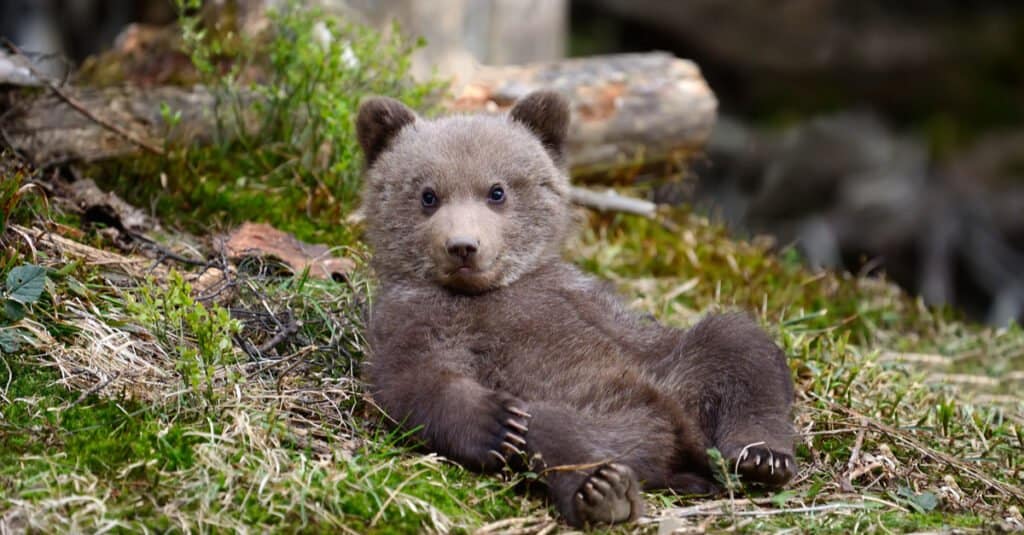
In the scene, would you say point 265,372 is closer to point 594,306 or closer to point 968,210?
point 594,306

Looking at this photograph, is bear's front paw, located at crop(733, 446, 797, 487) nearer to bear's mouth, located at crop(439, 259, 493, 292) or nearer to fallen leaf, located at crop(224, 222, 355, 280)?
bear's mouth, located at crop(439, 259, 493, 292)

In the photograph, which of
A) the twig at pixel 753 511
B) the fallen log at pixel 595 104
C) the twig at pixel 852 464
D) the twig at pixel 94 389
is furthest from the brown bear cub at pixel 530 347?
the fallen log at pixel 595 104

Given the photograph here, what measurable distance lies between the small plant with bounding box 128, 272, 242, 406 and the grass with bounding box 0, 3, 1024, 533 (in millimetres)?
12

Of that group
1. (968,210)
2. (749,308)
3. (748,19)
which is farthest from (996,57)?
(749,308)

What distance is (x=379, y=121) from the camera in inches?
190

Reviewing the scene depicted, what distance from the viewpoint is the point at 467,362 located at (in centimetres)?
405

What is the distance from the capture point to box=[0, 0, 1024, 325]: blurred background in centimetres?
1240

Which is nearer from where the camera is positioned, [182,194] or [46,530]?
[46,530]

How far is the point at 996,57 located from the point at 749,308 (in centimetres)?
810

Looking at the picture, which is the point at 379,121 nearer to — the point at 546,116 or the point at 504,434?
the point at 546,116

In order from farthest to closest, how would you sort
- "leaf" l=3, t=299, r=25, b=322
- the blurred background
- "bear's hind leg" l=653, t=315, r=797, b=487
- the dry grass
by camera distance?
the blurred background, "leaf" l=3, t=299, r=25, b=322, "bear's hind leg" l=653, t=315, r=797, b=487, the dry grass

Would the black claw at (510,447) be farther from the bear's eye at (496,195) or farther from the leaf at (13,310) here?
the leaf at (13,310)

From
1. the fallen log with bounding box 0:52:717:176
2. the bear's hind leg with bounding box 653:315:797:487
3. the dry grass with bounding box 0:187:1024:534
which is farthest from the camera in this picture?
the fallen log with bounding box 0:52:717:176

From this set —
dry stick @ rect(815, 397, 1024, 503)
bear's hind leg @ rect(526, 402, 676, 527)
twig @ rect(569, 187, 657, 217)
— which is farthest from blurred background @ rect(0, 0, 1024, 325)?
bear's hind leg @ rect(526, 402, 676, 527)
